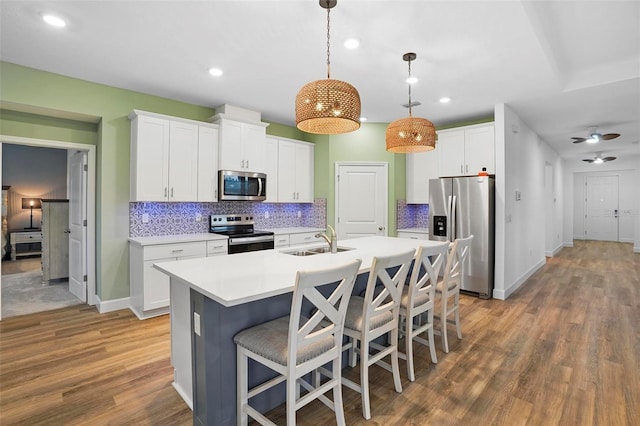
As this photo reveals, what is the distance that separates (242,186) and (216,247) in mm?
1006

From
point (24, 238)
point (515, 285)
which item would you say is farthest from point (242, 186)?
point (24, 238)

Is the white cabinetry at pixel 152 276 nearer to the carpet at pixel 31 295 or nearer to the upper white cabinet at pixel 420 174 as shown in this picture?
the carpet at pixel 31 295

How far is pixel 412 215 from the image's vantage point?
19.3 feet

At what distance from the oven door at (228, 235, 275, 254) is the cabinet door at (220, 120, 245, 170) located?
103 centimetres

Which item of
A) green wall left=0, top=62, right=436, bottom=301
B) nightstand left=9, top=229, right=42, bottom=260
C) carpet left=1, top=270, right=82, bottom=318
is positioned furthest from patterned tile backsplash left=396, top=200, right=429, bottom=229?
nightstand left=9, top=229, right=42, bottom=260

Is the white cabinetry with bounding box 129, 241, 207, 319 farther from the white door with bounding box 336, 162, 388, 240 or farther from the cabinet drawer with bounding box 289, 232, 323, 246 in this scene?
the white door with bounding box 336, 162, 388, 240

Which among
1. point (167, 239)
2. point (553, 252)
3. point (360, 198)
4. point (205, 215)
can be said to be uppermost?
point (360, 198)

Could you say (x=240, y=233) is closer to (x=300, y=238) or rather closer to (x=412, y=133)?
(x=300, y=238)

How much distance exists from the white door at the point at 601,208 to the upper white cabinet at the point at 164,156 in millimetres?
12163

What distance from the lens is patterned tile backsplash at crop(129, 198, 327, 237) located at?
411cm

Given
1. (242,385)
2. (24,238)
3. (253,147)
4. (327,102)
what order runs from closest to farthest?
(242,385) → (327,102) → (253,147) → (24,238)

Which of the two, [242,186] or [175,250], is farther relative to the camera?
[242,186]

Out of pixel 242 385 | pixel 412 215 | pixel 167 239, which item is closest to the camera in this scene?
pixel 242 385

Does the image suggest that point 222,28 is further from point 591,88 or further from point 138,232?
point 591,88
